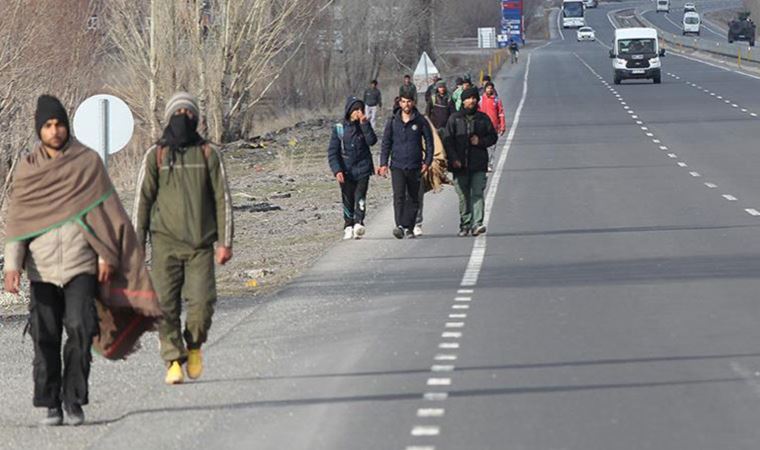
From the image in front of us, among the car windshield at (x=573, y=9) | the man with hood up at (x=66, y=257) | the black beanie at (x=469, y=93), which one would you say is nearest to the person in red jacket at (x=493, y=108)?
the black beanie at (x=469, y=93)

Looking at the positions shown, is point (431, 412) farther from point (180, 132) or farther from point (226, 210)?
point (180, 132)

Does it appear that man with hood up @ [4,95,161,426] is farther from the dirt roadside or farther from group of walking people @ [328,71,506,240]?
group of walking people @ [328,71,506,240]

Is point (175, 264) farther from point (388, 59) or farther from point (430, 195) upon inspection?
point (388, 59)

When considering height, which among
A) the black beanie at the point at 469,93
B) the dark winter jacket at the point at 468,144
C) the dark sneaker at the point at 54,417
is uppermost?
the black beanie at the point at 469,93

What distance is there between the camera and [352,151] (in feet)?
64.1

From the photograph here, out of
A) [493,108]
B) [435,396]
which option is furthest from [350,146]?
[435,396]

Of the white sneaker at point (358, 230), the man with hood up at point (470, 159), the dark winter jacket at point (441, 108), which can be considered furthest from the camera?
the dark winter jacket at point (441, 108)

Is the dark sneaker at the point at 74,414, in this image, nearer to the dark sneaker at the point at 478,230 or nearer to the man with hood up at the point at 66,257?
the man with hood up at the point at 66,257

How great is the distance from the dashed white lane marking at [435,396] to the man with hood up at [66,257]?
4.98 feet

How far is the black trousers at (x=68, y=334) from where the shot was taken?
9.30m

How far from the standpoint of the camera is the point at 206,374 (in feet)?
36.1

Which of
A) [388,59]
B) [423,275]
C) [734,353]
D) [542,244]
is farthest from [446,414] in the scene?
[388,59]

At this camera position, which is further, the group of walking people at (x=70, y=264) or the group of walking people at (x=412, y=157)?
the group of walking people at (x=412, y=157)

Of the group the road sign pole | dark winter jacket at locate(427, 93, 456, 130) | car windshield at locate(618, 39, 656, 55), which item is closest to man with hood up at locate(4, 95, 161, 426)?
the road sign pole
